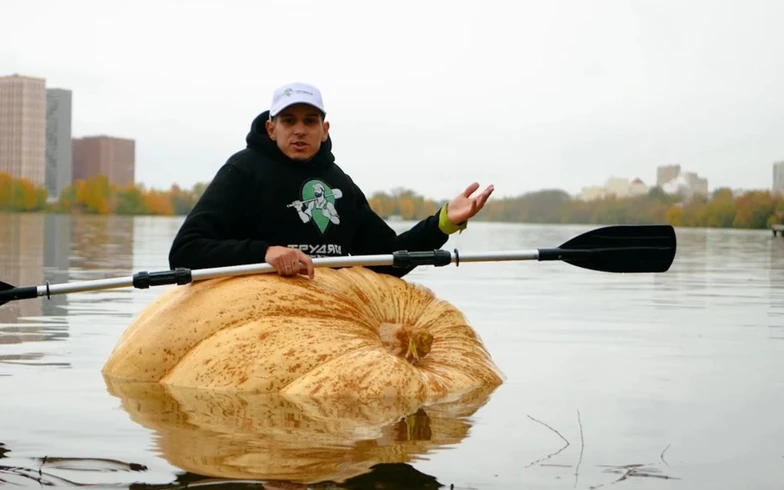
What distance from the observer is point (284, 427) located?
20.0 ft

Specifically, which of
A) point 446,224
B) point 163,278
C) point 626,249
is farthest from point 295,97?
point 626,249

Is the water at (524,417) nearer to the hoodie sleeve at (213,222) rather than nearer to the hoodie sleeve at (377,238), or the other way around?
the hoodie sleeve at (213,222)

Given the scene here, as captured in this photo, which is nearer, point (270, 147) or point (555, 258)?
point (270, 147)

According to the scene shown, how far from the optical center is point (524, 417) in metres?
6.57

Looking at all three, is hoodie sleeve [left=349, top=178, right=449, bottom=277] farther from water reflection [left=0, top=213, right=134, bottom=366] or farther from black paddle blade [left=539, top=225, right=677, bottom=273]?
water reflection [left=0, top=213, right=134, bottom=366]

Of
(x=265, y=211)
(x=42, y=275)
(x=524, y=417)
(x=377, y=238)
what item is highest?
(x=265, y=211)

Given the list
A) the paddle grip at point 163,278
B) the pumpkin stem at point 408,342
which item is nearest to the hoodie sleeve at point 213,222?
the paddle grip at point 163,278

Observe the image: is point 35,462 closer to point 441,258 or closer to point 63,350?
point 441,258

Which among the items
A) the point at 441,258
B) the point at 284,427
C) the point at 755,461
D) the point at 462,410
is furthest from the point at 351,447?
the point at 441,258

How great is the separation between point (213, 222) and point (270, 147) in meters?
0.59

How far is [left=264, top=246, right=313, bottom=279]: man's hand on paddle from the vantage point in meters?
7.35

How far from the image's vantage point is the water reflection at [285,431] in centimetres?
511

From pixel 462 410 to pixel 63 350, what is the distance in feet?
13.2

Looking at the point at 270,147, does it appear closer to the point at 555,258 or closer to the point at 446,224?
the point at 446,224
